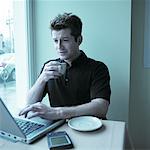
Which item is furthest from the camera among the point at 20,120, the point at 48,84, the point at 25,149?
the point at 48,84

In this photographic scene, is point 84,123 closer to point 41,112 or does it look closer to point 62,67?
point 41,112

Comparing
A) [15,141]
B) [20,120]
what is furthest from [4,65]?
[15,141]

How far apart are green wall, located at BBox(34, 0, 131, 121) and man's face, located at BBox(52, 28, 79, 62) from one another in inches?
11.5

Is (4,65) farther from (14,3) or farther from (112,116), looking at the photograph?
(112,116)

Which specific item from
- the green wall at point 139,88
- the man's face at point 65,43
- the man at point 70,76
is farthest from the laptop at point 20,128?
the green wall at point 139,88

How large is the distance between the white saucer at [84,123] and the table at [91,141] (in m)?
0.02

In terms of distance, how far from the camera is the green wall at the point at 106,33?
1941mm

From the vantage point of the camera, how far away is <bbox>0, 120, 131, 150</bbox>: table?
1.04m

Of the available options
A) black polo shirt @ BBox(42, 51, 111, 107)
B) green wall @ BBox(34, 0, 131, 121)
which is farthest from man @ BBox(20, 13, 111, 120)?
green wall @ BBox(34, 0, 131, 121)

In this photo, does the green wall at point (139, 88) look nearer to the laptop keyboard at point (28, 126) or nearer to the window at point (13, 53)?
the window at point (13, 53)

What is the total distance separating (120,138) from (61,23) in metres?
0.89

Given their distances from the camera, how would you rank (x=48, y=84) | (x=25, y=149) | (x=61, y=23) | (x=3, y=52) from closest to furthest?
1. (x=25, y=149)
2. (x=61, y=23)
3. (x=48, y=84)
4. (x=3, y=52)

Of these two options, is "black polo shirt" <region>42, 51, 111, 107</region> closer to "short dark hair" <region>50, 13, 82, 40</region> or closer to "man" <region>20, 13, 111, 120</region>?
"man" <region>20, 13, 111, 120</region>

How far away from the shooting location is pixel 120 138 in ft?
3.64
